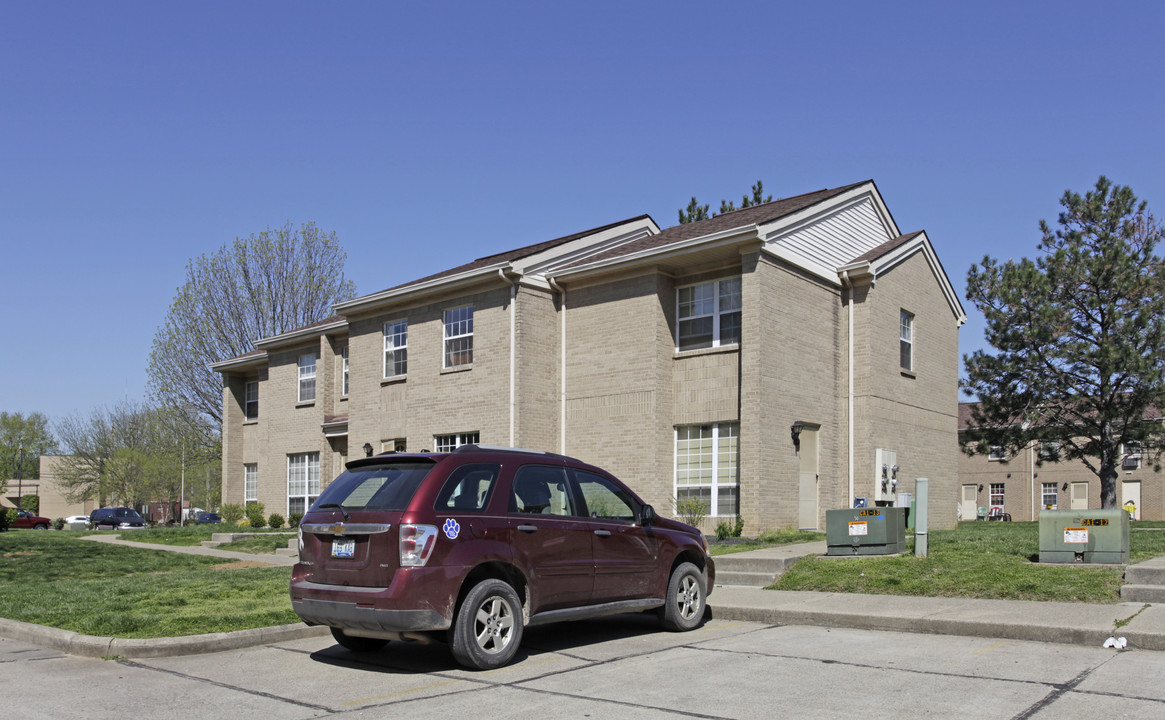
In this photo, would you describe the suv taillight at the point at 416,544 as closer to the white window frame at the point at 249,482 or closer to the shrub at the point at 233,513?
the shrub at the point at 233,513

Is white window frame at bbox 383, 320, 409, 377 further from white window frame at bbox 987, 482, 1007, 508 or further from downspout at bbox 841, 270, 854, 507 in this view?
white window frame at bbox 987, 482, 1007, 508

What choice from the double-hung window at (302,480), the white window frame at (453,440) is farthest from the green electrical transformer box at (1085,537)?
the double-hung window at (302,480)

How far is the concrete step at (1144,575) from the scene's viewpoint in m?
10.7

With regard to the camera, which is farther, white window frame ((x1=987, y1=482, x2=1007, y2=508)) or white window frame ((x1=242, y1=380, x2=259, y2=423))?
white window frame ((x1=987, y1=482, x2=1007, y2=508))

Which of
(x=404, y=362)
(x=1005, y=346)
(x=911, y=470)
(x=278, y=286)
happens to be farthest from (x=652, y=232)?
(x=278, y=286)

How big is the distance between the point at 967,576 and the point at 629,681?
6042 millimetres

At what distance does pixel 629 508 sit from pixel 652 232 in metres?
17.7

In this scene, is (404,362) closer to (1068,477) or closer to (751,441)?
(751,441)

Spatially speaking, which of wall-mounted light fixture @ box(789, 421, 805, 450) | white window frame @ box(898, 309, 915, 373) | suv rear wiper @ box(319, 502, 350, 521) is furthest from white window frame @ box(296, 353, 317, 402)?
suv rear wiper @ box(319, 502, 350, 521)

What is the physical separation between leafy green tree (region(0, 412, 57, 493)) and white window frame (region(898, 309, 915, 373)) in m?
83.1

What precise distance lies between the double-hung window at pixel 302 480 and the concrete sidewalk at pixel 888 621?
20.0 metres

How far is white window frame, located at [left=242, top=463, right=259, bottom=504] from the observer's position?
33.5m

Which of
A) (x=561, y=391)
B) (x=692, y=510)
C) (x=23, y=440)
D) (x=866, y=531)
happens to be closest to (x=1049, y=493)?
(x=561, y=391)

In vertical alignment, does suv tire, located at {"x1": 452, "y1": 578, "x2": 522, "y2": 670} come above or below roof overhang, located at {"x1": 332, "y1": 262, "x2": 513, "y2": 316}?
below
